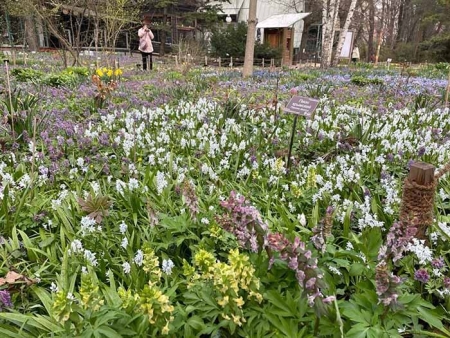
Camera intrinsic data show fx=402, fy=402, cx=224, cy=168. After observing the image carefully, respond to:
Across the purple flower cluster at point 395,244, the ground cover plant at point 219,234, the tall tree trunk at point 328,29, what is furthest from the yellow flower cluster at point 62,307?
the tall tree trunk at point 328,29

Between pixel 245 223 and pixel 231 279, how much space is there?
9.8 inches

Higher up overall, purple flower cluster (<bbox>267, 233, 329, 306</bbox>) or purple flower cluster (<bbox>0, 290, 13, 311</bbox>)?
purple flower cluster (<bbox>267, 233, 329, 306</bbox>)

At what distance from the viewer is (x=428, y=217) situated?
2322 millimetres

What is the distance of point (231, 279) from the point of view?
157 centimetres

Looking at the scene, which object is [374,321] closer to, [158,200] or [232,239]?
[232,239]

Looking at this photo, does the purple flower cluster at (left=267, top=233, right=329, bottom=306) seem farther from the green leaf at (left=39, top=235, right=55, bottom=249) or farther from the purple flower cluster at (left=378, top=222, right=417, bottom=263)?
the green leaf at (left=39, top=235, right=55, bottom=249)

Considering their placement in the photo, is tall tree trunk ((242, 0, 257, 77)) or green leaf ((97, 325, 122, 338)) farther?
tall tree trunk ((242, 0, 257, 77))

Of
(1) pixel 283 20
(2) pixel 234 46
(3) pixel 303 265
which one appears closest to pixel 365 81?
(3) pixel 303 265

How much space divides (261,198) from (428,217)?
114cm

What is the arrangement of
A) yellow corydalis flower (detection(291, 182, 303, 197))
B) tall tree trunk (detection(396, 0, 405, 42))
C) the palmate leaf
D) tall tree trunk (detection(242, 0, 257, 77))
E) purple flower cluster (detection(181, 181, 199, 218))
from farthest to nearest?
1. tall tree trunk (detection(396, 0, 405, 42))
2. tall tree trunk (detection(242, 0, 257, 77))
3. yellow corydalis flower (detection(291, 182, 303, 197))
4. the palmate leaf
5. purple flower cluster (detection(181, 181, 199, 218))

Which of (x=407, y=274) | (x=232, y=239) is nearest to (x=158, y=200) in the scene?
(x=232, y=239)

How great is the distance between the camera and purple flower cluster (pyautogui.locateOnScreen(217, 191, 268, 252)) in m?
1.70

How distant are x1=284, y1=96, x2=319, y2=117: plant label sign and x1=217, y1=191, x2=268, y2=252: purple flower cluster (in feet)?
5.57

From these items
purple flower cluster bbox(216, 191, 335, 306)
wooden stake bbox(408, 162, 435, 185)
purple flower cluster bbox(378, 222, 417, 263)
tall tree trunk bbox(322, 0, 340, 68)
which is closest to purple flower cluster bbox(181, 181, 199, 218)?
purple flower cluster bbox(216, 191, 335, 306)
